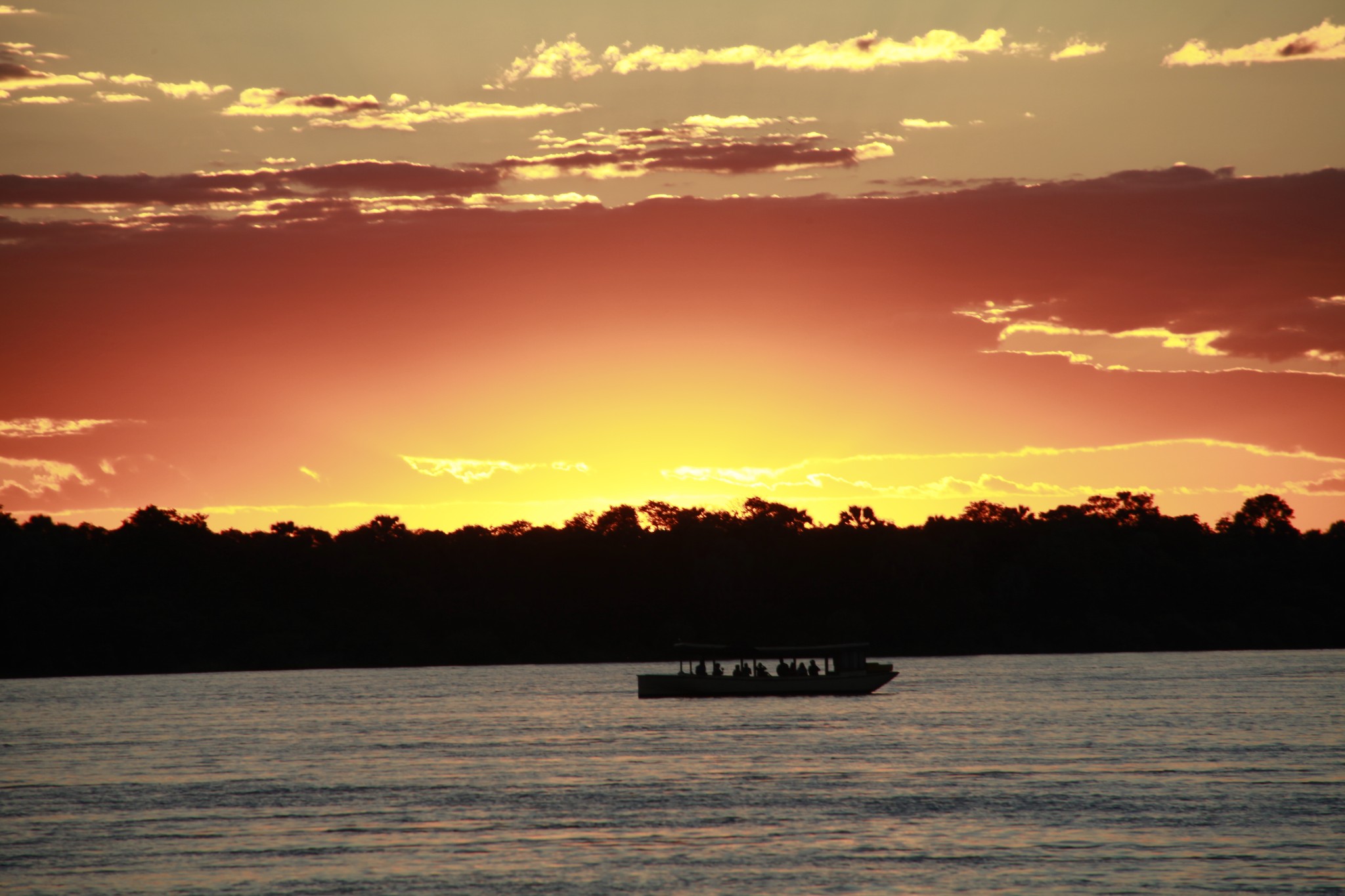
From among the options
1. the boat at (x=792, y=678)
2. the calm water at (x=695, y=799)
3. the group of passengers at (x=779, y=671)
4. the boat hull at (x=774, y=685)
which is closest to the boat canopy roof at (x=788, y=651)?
the boat at (x=792, y=678)

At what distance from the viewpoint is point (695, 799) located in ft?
184

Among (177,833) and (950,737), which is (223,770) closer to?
(177,833)

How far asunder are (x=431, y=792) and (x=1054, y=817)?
81.3 feet

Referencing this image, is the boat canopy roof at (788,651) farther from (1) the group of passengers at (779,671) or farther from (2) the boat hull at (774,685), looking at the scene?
(2) the boat hull at (774,685)

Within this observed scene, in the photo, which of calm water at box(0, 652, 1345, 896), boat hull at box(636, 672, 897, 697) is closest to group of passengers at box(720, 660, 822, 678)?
boat hull at box(636, 672, 897, 697)

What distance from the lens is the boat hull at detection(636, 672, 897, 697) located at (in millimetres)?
114188

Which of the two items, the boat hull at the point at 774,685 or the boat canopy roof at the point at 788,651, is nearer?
the boat canopy roof at the point at 788,651

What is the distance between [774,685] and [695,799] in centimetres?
5921

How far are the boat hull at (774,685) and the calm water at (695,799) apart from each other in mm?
3519

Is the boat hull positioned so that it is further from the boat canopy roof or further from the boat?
the boat canopy roof

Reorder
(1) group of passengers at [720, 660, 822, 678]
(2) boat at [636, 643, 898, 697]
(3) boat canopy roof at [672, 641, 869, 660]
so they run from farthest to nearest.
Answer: (1) group of passengers at [720, 660, 822, 678] < (2) boat at [636, 643, 898, 697] < (3) boat canopy roof at [672, 641, 869, 660]

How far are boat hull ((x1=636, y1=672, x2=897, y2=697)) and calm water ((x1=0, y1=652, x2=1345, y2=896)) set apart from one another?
3519 mm

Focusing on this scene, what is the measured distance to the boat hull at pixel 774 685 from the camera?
114188mm

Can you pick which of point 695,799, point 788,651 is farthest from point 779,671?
point 695,799
